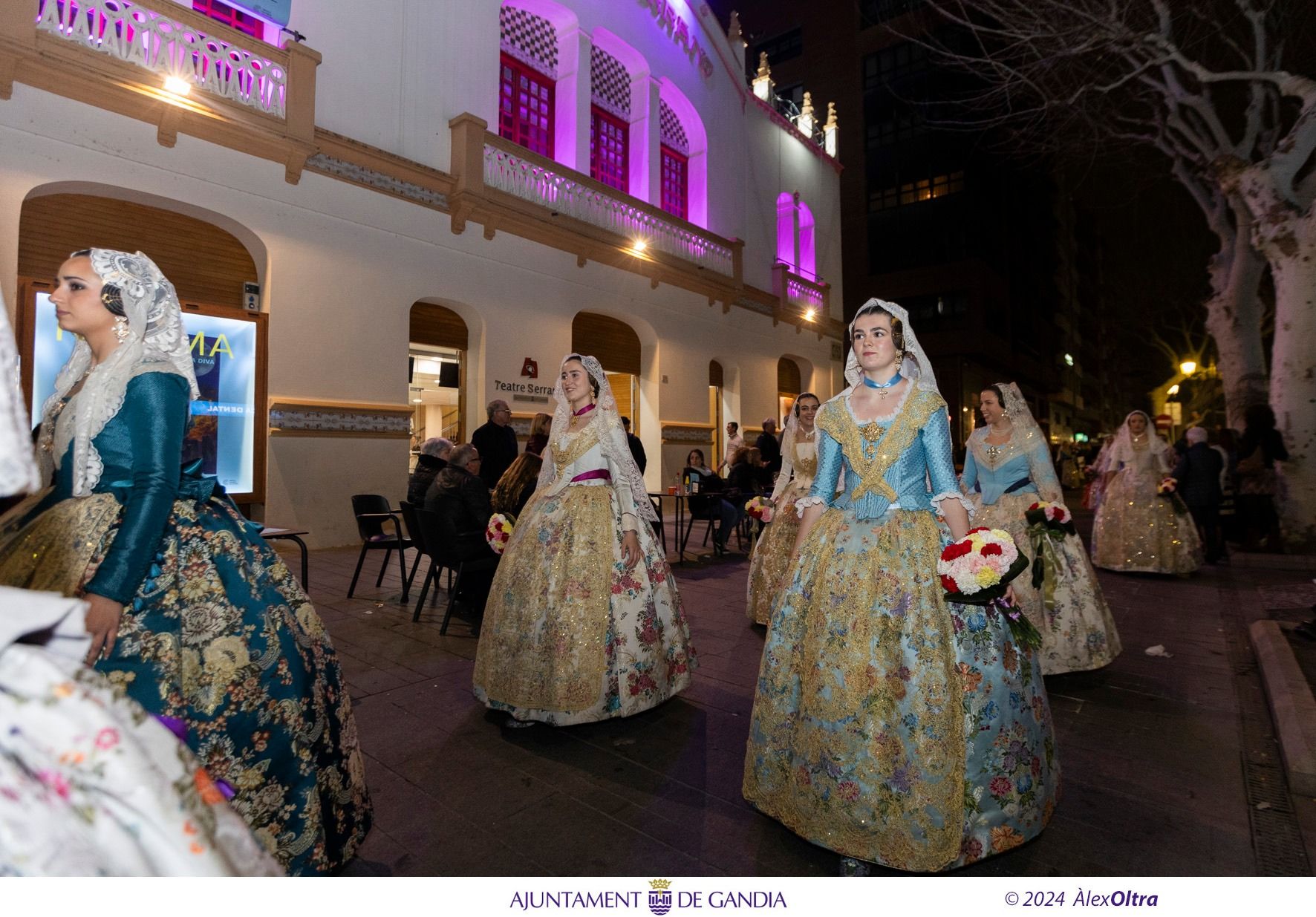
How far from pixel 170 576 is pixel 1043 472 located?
4.83 metres

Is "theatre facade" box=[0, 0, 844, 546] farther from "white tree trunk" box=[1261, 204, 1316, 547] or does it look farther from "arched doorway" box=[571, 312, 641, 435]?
"white tree trunk" box=[1261, 204, 1316, 547]

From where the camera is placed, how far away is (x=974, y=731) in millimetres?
2115

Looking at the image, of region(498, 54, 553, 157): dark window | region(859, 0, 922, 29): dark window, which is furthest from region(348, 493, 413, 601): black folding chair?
region(859, 0, 922, 29): dark window

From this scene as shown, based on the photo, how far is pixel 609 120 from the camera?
1385cm

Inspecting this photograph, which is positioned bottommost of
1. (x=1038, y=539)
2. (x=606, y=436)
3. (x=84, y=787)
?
(x=1038, y=539)

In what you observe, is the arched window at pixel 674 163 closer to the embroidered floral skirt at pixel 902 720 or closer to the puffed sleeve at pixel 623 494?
the puffed sleeve at pixel 623 494

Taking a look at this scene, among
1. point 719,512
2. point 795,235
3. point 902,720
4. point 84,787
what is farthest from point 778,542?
point 795,235

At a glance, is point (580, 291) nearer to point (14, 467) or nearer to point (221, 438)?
point (221, 438)

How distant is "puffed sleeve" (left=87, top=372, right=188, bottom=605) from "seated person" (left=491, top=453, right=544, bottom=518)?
3.59 meters

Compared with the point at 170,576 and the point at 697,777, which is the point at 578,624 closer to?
the point at 697,777

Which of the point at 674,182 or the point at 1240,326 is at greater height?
the point at 674,182

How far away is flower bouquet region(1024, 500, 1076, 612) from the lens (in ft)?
13.9

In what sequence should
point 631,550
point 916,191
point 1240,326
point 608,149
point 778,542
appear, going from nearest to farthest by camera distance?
1. point 631,550
2. point 778,542
3. point 1240,326
4. point 608,149
5. point 916,191

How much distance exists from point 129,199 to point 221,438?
292 centimetres
